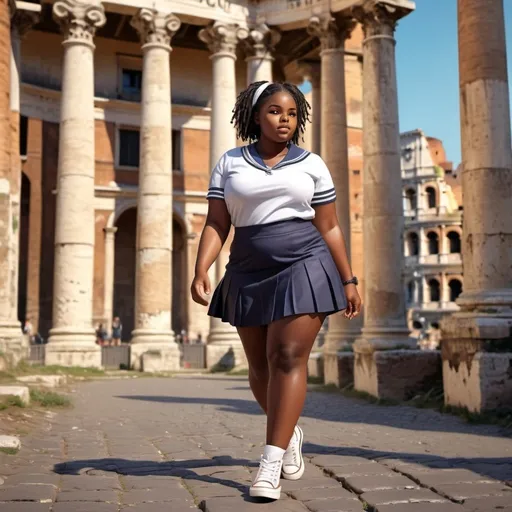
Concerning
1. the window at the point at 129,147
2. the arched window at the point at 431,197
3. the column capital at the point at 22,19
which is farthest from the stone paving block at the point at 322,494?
the arched window at the point at 431,197

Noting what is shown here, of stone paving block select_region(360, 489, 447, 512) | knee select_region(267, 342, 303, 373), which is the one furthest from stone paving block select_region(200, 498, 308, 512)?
knee select_region(267, 342, 303, 373)

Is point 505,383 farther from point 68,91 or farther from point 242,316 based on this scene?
point 68,91

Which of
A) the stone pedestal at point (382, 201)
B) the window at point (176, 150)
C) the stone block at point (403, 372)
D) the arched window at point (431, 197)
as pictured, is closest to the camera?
the stone block at point (403, 372)

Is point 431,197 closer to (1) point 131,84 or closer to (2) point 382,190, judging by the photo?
(1) point 131,84

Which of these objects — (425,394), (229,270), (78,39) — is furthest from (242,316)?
(78,39)

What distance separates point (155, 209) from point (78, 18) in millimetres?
5596

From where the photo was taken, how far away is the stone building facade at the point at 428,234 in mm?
61844

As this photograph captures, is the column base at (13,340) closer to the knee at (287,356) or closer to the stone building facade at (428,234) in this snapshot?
the knee at (287,356)

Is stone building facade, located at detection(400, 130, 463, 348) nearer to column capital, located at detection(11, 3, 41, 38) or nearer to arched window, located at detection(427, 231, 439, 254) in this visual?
arched window, located at detection(427, 231, 439, 254)

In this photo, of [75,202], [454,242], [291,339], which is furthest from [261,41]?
[454,242]

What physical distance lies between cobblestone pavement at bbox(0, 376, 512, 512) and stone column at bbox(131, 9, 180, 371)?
12.1m

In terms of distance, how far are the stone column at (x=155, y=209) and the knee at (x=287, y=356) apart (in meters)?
18.2

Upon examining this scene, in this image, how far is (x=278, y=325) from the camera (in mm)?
4703

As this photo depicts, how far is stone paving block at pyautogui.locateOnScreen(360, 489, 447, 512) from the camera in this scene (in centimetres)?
445
